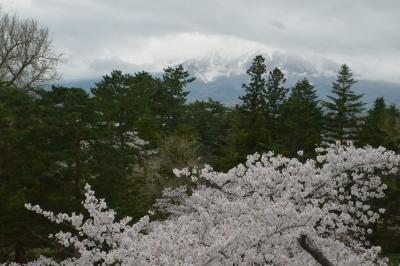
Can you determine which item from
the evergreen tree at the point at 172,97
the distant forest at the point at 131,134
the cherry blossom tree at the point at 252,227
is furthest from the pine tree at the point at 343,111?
the cherry blossom tree at the point at 252,227

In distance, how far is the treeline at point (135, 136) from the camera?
653 inches

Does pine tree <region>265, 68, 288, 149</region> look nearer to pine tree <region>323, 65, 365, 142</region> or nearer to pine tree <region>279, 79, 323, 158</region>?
pine tree <region>279, 79, 323, 158</region>

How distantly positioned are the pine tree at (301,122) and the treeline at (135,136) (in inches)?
3.3

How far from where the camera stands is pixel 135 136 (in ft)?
100

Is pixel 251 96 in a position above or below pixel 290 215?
above

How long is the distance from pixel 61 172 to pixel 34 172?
3.70 ft

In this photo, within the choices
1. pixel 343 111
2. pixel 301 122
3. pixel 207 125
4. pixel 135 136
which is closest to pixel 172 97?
pixel 207 125

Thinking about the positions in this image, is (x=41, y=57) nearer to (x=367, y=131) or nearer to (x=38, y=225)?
(x=38, y=225)

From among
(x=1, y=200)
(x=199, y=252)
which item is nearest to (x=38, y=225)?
(x=1, y=200)

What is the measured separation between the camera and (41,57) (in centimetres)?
3284

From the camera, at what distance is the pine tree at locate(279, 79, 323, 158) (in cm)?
3475

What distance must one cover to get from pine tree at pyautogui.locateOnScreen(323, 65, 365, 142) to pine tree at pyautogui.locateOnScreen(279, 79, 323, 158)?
974 mm

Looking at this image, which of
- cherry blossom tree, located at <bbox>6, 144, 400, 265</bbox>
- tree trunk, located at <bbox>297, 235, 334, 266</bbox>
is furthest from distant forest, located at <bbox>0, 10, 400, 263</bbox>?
tree trunk, located at <bbox>297, 235, 334, 266</bbox>

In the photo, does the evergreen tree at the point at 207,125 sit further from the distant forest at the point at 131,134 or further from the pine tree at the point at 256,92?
the pine tree at the point at 256,92
